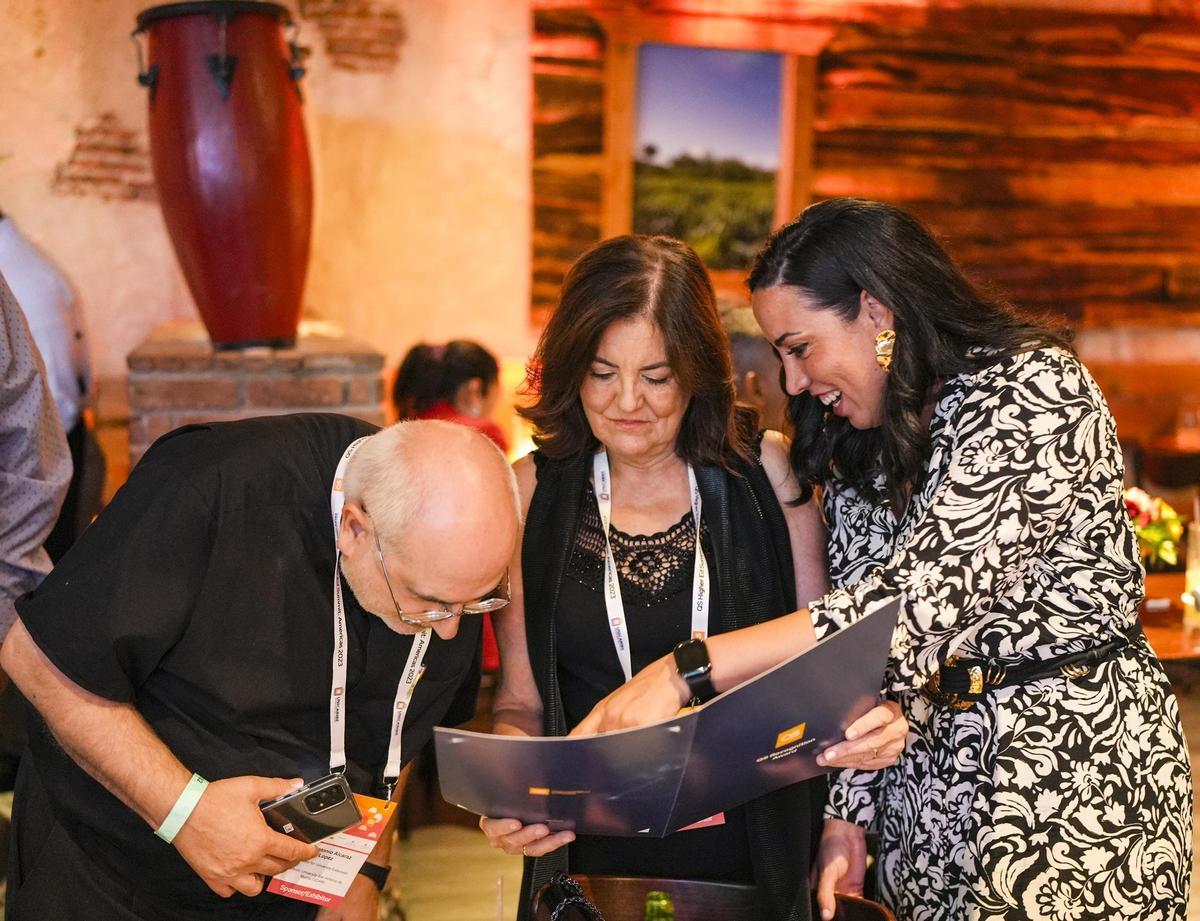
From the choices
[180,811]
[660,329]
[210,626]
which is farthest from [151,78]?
[180,811]

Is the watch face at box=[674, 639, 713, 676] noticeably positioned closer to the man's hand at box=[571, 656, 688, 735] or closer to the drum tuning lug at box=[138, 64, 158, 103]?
the man's hand at box=[571, 656, 688, 735]

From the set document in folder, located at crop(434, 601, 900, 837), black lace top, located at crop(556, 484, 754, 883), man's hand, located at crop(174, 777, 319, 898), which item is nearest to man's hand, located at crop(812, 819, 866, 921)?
black lace top, located at crop(556, 484, 754, 883)

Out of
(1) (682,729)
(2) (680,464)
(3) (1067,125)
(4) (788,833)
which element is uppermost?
(3) (1067,125)

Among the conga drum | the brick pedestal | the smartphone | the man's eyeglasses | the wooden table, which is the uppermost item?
the conga drum

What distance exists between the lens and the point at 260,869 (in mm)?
1431

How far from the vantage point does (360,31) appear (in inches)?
203

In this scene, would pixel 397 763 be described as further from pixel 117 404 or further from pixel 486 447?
pixel 117 404

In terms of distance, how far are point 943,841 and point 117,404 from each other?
14.0 ft

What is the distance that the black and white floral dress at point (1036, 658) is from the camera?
4.54 feet

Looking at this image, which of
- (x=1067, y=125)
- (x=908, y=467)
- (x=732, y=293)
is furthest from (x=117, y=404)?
(x=1067, y=125)

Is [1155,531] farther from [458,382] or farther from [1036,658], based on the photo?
[458,382]

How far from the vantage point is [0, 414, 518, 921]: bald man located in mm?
1400

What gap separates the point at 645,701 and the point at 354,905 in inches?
23.0

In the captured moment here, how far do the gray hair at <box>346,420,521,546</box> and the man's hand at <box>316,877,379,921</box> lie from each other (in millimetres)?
543
